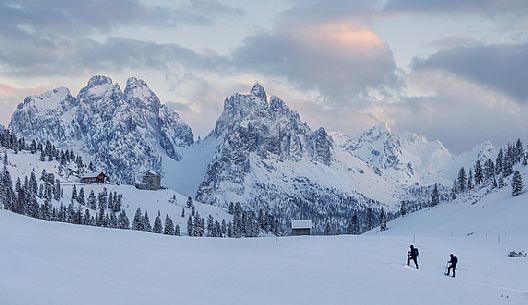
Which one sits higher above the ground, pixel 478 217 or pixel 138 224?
pixel 478 217

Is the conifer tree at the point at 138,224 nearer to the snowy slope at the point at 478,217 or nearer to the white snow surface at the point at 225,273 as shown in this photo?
the snowy slope at the point at 478,217

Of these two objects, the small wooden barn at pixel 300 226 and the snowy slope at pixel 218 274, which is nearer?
the snowy slope at pixel 218 274

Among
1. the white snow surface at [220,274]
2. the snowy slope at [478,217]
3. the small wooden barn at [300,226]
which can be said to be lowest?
the white snow surface at [220,274]

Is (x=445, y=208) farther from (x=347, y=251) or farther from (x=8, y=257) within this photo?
(x=8, y=257)

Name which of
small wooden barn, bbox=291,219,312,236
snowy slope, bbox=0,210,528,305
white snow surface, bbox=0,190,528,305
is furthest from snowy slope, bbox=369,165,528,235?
snowy slope, bbox=0,210,528,305

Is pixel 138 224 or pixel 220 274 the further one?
pixel 138 224

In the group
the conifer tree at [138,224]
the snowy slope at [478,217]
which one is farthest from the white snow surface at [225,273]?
the conifer tree at [138,224]

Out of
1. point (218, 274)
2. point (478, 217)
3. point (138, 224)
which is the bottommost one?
point (218, 274)

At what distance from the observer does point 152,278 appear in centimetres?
2542

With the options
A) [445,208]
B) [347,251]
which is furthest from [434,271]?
[445,208]

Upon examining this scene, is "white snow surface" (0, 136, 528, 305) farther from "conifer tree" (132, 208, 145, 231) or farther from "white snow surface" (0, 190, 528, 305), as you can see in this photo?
"conifer tree" (132, 208, 145, 231)

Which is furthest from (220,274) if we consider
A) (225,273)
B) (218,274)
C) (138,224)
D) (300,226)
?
(138,224)

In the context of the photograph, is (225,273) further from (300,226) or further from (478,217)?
(300,226)

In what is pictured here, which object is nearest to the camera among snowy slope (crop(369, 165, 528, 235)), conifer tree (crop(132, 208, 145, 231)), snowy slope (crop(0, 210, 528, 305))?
snowy slope (crop(0, 210, 528, 305))
